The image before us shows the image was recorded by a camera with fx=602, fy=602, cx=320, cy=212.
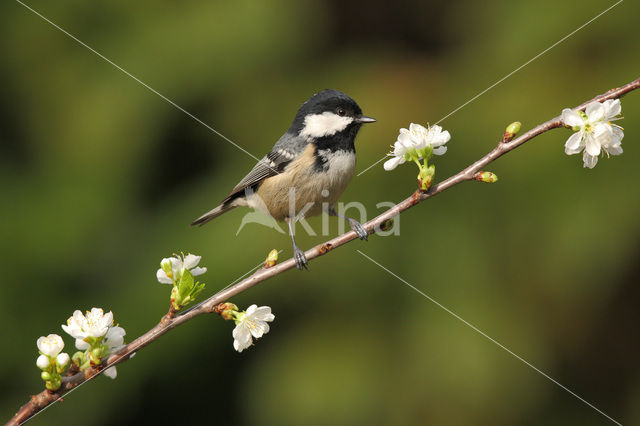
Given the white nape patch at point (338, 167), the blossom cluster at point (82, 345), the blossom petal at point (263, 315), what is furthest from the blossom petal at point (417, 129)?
the blossom cluster at point (82, 345)

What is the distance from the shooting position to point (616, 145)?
128cm

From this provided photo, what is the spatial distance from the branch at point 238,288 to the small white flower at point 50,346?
67 millimetres

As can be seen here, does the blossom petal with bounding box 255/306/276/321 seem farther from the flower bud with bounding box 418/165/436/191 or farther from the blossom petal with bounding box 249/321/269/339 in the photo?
the flower bud with bounding box 418/165/436/191

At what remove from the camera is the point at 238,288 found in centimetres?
126

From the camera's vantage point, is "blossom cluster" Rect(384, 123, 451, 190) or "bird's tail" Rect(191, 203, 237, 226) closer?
"blossom cluster" Rect(384, 123, 451, 190)

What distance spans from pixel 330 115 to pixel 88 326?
1.15m

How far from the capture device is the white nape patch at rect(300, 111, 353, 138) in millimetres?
2049

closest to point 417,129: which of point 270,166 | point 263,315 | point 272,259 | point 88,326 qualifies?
point 272,259

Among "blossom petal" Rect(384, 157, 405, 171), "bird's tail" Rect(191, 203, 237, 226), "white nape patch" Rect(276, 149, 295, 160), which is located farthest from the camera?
"bird's tail" Rect(191, 203, 237, 226)

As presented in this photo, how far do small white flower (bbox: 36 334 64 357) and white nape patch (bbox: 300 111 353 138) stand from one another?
1.18m

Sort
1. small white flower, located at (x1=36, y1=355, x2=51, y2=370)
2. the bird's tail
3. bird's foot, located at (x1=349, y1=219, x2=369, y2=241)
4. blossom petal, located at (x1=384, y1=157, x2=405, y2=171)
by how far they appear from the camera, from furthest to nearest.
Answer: the bird's tail
bird's foot, located at (x1=349, y1=219, x2=369, y2=241)
blossom petal, located at (x1=384, y1=157, x2=405, y2=171)
small white flower, located at (x1=36, y1=355, x2=51, y2=370)

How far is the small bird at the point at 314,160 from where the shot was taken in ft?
6.63

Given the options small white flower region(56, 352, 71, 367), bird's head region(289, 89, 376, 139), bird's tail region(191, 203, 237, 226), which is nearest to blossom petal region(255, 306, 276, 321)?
small white flower region(56, 352, 71, 367)

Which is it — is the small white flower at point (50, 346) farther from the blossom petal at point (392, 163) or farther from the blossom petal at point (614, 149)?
the blossom petal at point (614, 149)
